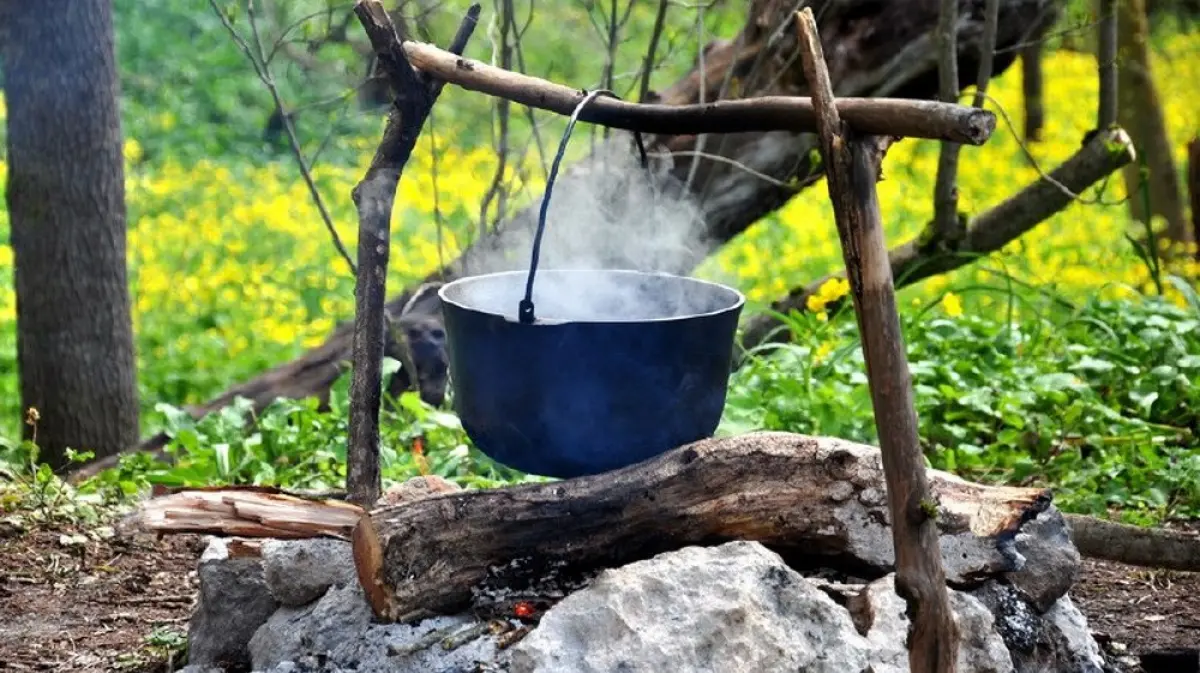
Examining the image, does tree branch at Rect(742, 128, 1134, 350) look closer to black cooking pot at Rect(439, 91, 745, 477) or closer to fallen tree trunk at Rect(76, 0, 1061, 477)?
fallen tree trunk at Rect(76, 0, 1061, 477)

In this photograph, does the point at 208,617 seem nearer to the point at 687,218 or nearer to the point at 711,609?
the point at 711,609

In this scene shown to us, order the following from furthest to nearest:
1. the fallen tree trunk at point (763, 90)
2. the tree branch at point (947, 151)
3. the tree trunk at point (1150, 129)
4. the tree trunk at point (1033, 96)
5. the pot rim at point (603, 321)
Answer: the tree trunk at point (1033, 96), the tree trunk at point (1150, 129), the fallen tree trunk at point (763, 90), the tree branch at point (947, 151), the pot rim at point (603, 321)

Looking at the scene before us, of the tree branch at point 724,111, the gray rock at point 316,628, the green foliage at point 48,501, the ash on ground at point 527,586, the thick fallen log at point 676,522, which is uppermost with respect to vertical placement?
the tree branch at point 724,111

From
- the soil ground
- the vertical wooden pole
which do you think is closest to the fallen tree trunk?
the soil ground

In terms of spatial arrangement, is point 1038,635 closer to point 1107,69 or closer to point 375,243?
point 375,243

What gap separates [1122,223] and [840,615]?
8730 millimetres

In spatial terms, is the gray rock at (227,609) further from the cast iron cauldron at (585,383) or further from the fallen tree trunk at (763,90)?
the fallen tree trunk at (763,90)

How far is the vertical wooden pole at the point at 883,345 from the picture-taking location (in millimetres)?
2252

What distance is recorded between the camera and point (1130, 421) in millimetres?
4742

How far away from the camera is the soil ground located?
11.2ft

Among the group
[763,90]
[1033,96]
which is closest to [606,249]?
[763,90]

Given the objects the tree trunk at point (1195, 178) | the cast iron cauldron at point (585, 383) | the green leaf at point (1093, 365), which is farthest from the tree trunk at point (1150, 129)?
the cast iron cauldron at point (585, 383)

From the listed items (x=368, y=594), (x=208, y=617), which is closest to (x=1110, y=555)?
(x=368, y=594)

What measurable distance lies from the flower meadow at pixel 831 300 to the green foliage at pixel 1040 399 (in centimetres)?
1
